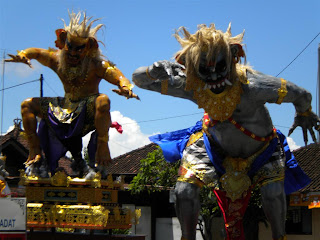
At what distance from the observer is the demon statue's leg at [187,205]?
5070mm

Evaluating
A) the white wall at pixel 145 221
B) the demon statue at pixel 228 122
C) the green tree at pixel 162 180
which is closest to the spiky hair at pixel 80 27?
the demon statue at pixel 228 122

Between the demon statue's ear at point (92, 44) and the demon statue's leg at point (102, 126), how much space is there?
59 centimetres

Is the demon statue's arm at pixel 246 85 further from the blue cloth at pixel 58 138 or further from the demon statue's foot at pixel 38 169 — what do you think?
the demon statue's foot at pixel 38 169

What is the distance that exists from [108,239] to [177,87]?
2.36 m

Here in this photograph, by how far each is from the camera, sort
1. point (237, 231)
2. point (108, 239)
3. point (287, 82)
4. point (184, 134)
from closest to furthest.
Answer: point (287, 82) → point (237, 231) → point (184, 134) → point (108, 239)

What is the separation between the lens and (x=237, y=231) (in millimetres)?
5422

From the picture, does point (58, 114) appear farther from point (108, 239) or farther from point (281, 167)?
point (281, 167)

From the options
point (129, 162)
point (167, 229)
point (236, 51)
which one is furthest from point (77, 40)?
point (129, 162)

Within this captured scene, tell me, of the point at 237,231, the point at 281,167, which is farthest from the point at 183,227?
the point at 281,167

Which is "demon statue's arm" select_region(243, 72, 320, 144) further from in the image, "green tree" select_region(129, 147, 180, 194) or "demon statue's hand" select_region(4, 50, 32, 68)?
"green tree" select_region(129, 147, 180, 194)

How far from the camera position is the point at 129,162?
21.1 metres

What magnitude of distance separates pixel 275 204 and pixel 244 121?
2.29ft

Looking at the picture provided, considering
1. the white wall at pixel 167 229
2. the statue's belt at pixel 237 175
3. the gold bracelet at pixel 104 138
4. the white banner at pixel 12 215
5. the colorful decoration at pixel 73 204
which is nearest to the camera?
the white banner at pixel 12 215

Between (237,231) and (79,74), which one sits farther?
(79,74)
